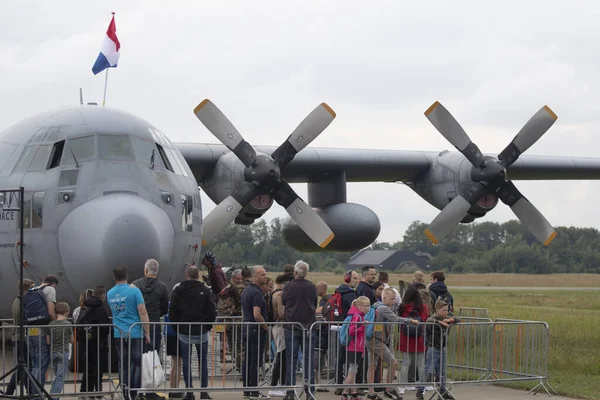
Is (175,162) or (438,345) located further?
(175,162)

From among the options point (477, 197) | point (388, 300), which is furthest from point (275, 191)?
point (388, 300)

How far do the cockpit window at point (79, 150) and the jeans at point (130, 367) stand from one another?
2.96m

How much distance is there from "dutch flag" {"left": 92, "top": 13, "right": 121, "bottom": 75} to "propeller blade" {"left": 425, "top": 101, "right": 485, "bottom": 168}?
622 centimetres

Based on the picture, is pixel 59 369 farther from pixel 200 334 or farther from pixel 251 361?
pixel 251 361

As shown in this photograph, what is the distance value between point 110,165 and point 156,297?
222 centimetres

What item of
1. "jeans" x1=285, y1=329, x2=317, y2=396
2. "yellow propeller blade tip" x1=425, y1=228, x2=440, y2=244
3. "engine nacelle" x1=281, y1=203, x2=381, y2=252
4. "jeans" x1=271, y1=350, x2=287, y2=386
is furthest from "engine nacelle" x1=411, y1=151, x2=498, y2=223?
"jeans" x1=285, y1=329, x2=317, y2=396

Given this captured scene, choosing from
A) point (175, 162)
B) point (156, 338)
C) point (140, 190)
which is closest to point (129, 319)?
point (156, 338)

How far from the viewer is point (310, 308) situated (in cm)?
1025

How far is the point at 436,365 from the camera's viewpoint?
1071cm

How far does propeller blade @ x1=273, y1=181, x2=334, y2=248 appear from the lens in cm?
1684

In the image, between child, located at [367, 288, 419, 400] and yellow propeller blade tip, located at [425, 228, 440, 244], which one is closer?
child, located at [367, 288, 419, 400]

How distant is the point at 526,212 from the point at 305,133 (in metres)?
4.88

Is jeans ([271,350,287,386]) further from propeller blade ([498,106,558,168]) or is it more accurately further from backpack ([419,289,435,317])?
propeller blade ([498,106,558,168])

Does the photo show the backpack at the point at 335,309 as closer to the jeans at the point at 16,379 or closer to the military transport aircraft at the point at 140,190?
the military transport aircraft at the point at 140,190
